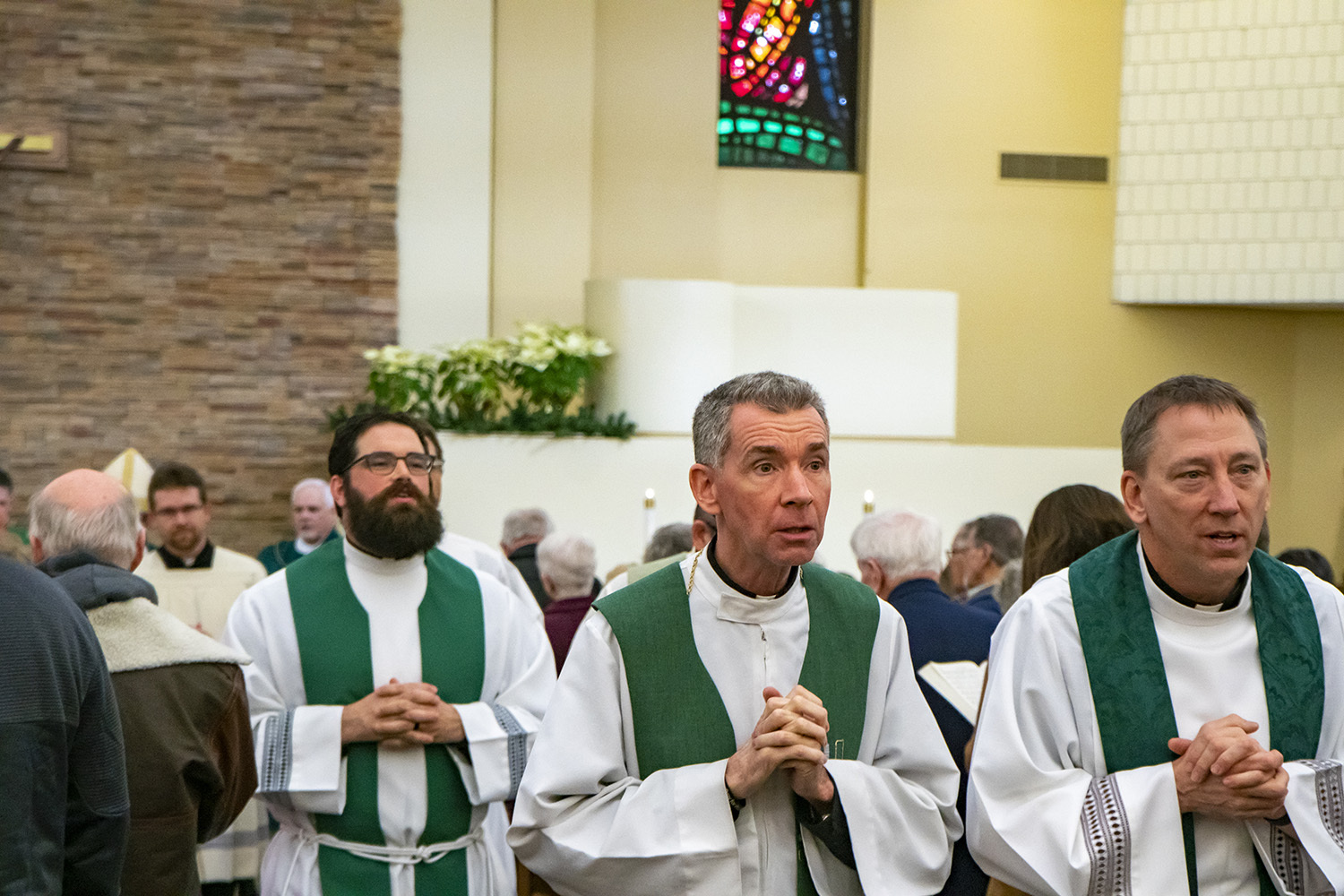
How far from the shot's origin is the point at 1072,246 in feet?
39.6

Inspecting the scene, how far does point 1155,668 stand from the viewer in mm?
2551

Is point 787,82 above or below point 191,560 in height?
above

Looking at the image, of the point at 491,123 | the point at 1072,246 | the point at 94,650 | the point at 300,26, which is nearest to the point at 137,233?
the point at 300,26

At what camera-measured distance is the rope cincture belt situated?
349 cm

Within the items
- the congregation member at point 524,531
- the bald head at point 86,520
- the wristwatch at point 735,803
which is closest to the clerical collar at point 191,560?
the congregation member at point 524,531

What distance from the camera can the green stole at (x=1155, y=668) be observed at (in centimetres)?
252

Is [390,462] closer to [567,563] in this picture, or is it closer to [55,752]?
[567,563]

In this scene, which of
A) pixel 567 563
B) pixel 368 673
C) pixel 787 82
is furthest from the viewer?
pixel 787 82

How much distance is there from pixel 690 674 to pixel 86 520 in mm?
1425

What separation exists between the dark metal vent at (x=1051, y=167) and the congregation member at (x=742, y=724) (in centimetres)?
998

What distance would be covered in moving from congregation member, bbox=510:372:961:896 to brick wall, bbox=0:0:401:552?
27.5 feet

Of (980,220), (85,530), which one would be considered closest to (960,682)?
(85,530)

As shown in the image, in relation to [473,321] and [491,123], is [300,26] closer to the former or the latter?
[491,123]

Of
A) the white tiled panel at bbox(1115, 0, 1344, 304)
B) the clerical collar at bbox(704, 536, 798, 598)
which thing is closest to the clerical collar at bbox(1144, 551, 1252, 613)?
the clerical collar at bbox(704, 536, 798, 598)
